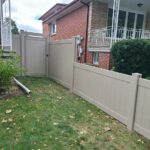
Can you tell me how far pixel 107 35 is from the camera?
36.9ft

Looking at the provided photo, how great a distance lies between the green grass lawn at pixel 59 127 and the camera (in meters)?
3.85

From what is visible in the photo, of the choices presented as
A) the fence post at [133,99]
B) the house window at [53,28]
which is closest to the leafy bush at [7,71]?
the fence post at [133,99]

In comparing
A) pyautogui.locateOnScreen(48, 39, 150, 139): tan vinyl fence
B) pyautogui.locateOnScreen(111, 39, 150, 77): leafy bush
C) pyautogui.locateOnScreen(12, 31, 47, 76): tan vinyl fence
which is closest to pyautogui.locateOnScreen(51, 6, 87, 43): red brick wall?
pyautogui.locateOnScreen(12, 31, 47, 76): tan vinyl fence

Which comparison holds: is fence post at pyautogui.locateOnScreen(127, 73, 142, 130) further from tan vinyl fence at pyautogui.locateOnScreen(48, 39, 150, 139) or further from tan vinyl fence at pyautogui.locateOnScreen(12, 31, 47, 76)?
tan vinyl fence at pyautogui.locateOnScreen(12, 31, 47, 76)

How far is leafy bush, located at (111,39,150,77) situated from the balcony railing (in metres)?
3.03

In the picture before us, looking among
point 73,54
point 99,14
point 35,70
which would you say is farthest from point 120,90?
point 99,14

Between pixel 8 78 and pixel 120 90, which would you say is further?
pixel 8 78

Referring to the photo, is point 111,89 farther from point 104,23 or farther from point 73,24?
point 73,24

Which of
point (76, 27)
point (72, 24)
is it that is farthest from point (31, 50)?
point (72, 24)

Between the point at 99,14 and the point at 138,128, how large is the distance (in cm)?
838

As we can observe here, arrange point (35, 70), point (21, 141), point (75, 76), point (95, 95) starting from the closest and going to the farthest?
point (21, 141) < point (95, 95) < point (75, 76) < point (35, 70)

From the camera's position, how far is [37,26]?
25109mm

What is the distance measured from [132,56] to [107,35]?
462cm

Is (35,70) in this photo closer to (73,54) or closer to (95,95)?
(73,54)
